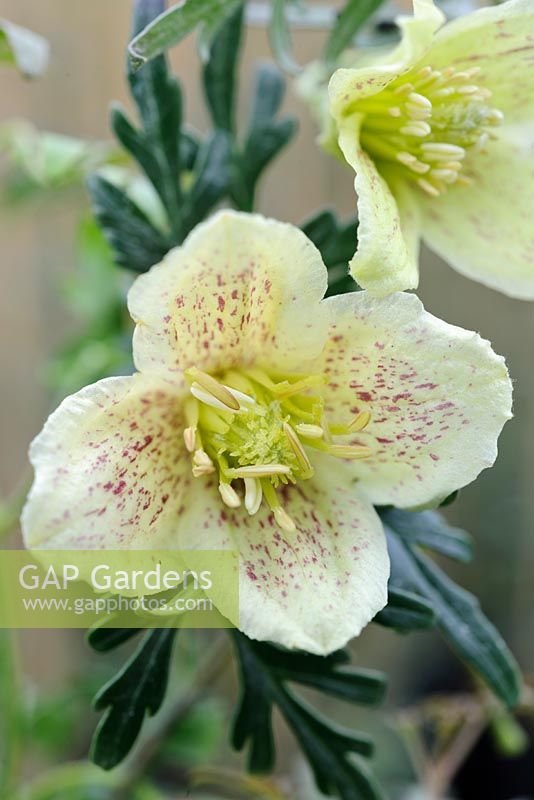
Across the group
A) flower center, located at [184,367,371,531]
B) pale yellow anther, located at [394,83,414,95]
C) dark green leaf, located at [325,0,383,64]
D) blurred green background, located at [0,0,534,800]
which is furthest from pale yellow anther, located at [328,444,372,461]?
blurred green background, located at [0,0,534,800]

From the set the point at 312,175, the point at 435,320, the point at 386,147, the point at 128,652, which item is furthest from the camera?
the point at 312,175

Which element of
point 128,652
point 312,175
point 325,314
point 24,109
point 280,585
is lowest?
point 128,652

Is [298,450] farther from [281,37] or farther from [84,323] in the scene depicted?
[84,323]

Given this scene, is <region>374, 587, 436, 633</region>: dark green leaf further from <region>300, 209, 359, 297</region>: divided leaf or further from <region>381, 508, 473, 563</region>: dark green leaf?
<region>300, 209, 359, 297</region>: divided leaf

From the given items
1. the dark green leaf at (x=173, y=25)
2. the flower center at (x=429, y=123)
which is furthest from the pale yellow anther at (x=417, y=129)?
the dark green leaf at (x=173, y=25)

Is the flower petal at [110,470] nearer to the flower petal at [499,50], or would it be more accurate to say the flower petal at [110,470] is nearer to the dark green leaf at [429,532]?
the dark green leaf at [429,532]

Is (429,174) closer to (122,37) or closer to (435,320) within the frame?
(435,320)

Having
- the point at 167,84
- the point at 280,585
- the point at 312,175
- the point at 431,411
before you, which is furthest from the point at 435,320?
the point at 312,175

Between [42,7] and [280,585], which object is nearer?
[280,585]
